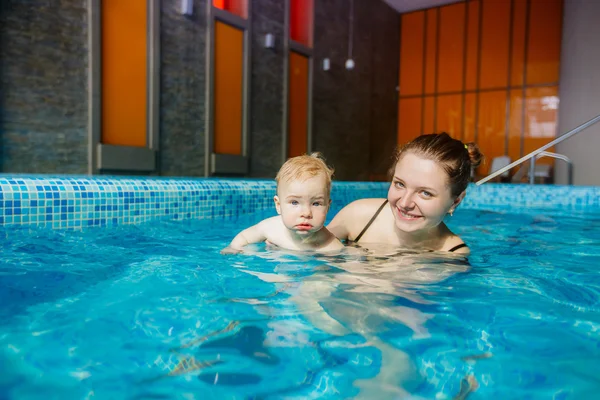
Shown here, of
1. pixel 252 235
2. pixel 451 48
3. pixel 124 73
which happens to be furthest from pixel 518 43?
pixel 252 235

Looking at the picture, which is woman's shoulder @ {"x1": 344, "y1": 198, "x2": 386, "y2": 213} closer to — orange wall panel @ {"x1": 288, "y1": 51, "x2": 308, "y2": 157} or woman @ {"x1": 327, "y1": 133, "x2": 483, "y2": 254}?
woman @ {"x1": 327, "y1": 133, "x2": 483, "y2": 254}

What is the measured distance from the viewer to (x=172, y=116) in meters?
7.20

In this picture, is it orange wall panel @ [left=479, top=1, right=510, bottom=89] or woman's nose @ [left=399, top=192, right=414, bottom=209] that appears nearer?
woman's nose @ [left=399, top=192, right=414, bottom=209]

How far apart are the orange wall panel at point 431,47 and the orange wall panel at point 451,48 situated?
0.56 feet

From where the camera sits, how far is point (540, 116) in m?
12.1

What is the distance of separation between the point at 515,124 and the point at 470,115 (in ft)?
3.92

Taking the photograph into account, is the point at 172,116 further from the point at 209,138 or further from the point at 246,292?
the point at 246,292

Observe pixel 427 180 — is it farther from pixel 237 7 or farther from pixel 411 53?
pixel 411 53

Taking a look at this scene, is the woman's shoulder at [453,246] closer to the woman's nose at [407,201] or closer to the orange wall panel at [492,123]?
the woman's nose at [407,201]

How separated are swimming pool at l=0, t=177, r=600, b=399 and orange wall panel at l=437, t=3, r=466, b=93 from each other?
11.1 m

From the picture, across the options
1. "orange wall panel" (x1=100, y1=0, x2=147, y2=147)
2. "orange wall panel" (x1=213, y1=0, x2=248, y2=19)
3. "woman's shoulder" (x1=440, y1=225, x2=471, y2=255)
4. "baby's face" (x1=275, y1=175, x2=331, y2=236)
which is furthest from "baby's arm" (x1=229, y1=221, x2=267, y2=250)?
"orange wall panel" (x1=213, y1=0, x2=248, y2=19)

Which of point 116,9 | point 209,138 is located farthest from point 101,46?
point 209,138

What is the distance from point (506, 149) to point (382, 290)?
39.8ft

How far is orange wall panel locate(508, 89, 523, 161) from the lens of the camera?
12.3 metres
